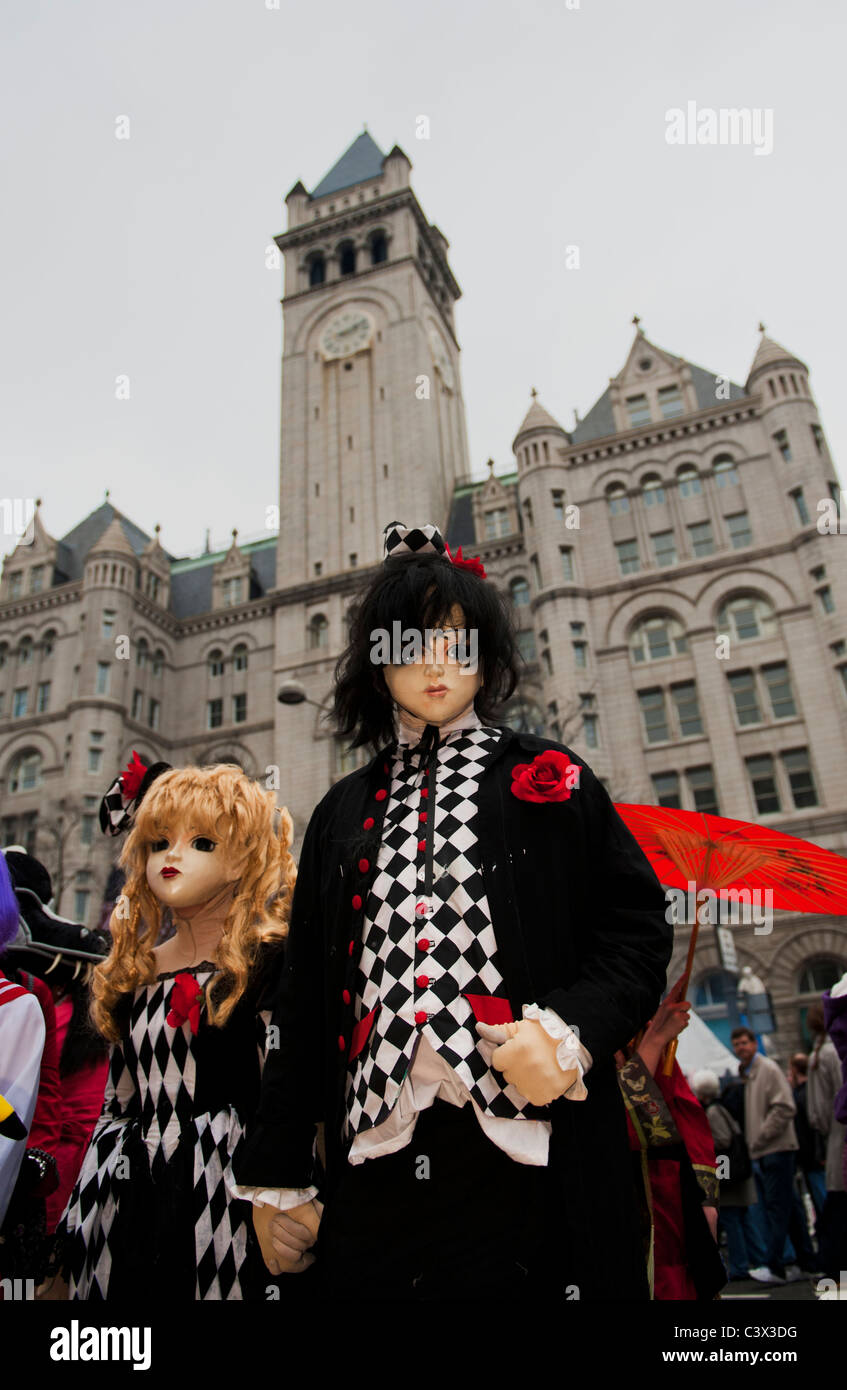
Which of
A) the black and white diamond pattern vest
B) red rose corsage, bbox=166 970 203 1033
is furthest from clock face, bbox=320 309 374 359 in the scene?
the black and white diamond pattern vest

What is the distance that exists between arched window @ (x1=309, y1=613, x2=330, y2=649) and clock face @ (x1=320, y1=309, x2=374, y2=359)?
41.5 ft

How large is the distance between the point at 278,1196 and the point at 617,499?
3166 centimetres

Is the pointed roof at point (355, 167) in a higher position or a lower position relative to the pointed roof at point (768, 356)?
higher

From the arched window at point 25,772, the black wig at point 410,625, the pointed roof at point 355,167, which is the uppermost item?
the pointed roof at point 355,167

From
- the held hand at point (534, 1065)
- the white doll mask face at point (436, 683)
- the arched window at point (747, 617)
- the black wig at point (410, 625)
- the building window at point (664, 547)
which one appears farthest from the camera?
the building window at point (664, 547)

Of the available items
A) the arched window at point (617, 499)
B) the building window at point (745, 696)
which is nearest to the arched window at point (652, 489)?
the arched window at point (617, 499)

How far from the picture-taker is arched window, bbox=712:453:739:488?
3088 centimetres

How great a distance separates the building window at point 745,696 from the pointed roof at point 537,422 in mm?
11389

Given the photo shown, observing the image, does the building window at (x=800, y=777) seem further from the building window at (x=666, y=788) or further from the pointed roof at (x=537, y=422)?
the pointed roof at (x=537, y=422)

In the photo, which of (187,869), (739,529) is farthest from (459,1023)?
(739,529)

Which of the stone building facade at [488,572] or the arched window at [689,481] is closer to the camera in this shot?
the stone building facade at [488,572]

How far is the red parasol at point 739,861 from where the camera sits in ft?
12.8

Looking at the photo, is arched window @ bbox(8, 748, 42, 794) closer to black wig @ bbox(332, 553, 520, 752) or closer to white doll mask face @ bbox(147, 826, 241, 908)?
white doll mask face @ bbox(147, 826, 241, 908)
